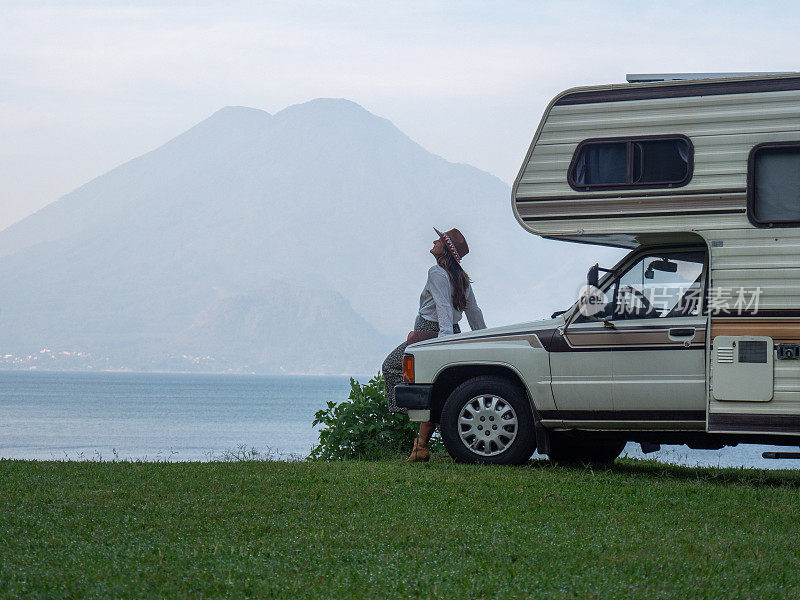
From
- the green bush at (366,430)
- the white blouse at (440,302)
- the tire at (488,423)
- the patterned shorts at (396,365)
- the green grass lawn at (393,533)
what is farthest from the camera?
the green bush at (366,430)

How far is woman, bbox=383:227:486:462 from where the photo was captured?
31.8ft

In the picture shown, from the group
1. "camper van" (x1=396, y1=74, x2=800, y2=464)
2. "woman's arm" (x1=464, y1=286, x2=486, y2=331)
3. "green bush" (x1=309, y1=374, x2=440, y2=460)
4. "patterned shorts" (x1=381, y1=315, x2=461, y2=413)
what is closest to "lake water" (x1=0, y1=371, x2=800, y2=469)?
"green bush" (x1=309, y1=374, x2=440, y2=460)

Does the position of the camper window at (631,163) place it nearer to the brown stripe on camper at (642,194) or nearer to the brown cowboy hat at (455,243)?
the brown stripe on camper at (642,194)

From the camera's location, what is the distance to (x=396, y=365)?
1015 centimetres

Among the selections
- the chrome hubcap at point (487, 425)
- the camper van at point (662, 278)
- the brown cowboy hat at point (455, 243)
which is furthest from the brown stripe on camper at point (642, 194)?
the chrome hubcap at point (487, 425)

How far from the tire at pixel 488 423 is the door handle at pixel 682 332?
1.41m

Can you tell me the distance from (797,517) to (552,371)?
245 centimetres

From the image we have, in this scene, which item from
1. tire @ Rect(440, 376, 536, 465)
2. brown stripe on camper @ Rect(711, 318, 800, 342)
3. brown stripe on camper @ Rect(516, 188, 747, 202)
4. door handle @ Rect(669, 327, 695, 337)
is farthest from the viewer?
tire @ Rect(440, 376, 536, 465)

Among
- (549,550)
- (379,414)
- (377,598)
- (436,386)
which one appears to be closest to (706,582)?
(549,550)

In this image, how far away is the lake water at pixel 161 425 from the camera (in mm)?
53844

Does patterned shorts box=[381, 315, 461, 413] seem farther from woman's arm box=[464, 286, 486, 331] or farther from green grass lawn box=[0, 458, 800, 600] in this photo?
green grass lawn box=[0, 458, 800, 600]

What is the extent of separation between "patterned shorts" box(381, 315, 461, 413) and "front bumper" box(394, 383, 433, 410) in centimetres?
43

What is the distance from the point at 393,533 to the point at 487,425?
10.2 feet

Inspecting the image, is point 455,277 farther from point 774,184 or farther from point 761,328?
point 774,184
